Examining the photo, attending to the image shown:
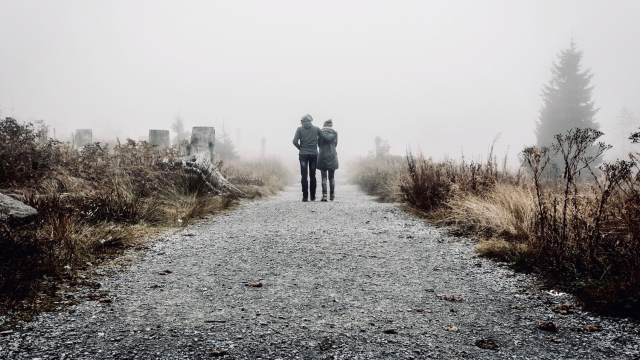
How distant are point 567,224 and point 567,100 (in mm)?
28749

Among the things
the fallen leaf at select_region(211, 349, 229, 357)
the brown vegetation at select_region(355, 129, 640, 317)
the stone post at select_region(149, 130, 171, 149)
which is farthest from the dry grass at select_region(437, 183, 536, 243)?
the stone post at select_region(149, 130, 171, 149)

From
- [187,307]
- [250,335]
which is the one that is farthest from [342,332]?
[187,307]

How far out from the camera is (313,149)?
33.5 feet

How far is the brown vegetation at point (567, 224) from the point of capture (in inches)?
125

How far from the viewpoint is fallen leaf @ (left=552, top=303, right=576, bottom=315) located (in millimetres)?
2994

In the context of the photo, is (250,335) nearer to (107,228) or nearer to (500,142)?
(107,228)

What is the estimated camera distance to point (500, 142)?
88.8 meters

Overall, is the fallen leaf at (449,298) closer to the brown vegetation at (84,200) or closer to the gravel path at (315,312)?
the gravel path at (315,312)

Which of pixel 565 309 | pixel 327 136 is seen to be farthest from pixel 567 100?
pixel 565 309

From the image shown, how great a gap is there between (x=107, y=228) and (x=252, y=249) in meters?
1.85

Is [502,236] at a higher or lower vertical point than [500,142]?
lower

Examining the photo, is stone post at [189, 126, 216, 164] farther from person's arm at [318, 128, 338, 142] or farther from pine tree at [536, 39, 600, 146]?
pine tree at [536, 39, 600, 146]

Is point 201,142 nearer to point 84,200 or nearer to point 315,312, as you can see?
point 84,200

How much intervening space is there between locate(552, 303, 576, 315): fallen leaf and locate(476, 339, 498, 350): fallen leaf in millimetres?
813
